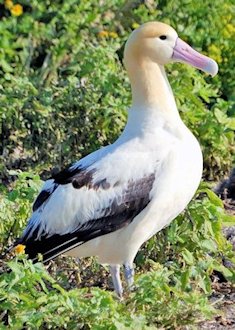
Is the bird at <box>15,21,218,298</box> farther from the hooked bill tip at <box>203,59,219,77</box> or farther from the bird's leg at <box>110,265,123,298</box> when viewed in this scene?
the hooked bill tip at <box>203,59,219,77</box>

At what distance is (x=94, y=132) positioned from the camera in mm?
7328

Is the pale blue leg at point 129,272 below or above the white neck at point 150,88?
below

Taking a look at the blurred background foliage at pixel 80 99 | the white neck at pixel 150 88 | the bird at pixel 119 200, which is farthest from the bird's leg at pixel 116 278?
the blurred background foliage at pixel 80 99

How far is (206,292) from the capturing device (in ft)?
18.2

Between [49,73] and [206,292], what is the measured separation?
10.9ft

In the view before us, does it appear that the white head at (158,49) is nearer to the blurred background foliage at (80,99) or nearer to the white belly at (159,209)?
the white belly at (159,209)

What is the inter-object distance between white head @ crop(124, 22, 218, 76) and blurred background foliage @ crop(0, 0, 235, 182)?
1.13m

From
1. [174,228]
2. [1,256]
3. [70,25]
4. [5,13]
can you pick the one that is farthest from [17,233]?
[5,13]

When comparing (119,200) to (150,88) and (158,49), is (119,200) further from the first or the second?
(158,49)

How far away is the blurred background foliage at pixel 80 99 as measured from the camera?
732 centimetres

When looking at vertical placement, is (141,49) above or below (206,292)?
above

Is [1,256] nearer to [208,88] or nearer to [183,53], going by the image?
[183,53]

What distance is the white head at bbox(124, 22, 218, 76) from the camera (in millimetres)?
6086

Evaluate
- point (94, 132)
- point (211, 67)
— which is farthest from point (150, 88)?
point (94, 132)
